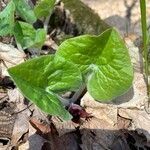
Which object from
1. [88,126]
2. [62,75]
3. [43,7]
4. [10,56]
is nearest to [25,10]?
[43,7]

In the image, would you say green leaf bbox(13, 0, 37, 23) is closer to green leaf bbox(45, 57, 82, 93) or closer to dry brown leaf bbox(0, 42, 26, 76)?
dry brown leaf bbox(0, 42, 26, 76)

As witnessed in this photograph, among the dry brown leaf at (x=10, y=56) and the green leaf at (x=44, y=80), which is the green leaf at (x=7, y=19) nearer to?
the dry brown leaf at (x=10, y=56)

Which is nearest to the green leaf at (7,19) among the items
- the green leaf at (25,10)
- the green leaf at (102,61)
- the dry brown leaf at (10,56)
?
the green leaf at (25,10)

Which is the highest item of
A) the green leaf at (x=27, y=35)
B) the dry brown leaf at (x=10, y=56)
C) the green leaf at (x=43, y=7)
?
the green leaf at (x=43, y=7)

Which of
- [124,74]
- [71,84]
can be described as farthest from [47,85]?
[124,74]

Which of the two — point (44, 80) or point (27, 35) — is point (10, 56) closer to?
point (27, 35)
